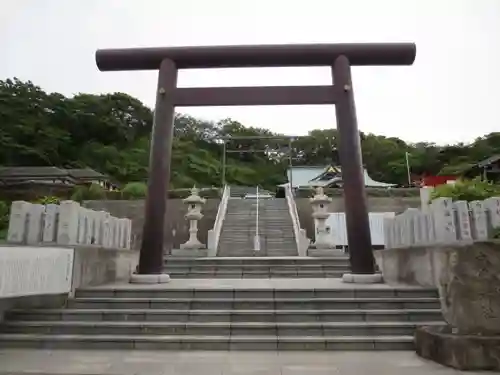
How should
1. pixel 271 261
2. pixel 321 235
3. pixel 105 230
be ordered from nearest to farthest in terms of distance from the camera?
pixel 105 230, pixel 271 261, pixel 321 235

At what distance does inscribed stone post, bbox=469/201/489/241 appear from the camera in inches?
278

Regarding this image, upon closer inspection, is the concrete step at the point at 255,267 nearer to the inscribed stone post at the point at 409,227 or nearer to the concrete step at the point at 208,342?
the inscribed stone post at the point at 409,227

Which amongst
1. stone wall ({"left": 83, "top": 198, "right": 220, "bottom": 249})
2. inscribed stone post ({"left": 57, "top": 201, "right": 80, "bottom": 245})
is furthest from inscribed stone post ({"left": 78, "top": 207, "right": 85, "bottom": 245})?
stone wall ({"left": 83, "top": 198, "right": 220, "bottom": 249})

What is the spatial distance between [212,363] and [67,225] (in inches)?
147

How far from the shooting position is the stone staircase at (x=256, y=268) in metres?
10.8

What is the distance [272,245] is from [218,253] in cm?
218

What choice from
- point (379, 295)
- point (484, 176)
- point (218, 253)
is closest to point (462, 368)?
point (379, 295)

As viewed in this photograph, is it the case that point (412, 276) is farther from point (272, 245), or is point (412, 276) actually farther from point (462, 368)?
point (272, 245)

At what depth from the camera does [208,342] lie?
5.34m

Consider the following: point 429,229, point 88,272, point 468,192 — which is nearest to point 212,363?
point 88,272

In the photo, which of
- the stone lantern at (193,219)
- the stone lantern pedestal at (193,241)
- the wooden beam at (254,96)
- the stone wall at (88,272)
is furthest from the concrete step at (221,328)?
the stone lantern at (193,219)

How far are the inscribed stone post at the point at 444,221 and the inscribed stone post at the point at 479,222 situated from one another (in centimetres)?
56

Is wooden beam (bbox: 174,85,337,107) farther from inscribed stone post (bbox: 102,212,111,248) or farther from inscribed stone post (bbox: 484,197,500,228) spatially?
inscribed stone post (bbox: 484,197,500,228)

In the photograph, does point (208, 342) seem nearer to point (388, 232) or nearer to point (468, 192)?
point (388, 232)
